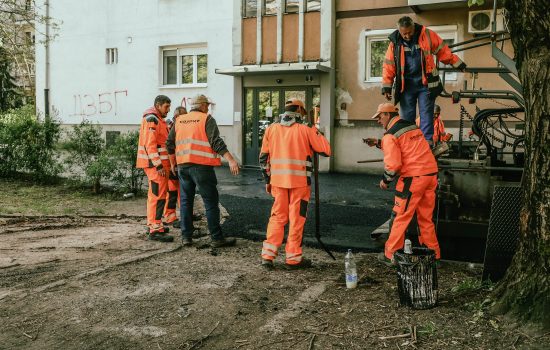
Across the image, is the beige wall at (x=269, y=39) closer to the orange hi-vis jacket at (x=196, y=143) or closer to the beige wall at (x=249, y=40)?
the beige wall at (x=249, y=40)

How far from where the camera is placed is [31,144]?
1284 centimetres

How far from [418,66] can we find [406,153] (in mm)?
1374

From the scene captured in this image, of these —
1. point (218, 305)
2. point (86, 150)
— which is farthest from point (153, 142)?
point (86, 150)

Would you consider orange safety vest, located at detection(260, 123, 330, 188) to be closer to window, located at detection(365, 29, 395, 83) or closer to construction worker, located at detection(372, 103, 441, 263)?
construction worker, located at detection(372, 103, 441, 263)

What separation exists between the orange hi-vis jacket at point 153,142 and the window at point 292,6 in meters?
10.5

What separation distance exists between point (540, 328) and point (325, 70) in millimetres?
13580

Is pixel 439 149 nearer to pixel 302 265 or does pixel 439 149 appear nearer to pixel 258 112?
pixel 302 265

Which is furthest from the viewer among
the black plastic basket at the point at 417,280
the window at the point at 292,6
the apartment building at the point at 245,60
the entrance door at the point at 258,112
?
the entrance door at the point at 258,112

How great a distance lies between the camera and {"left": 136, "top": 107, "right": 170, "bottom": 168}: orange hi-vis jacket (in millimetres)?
8062

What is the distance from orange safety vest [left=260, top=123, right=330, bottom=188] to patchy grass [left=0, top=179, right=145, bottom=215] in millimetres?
Answer: 4480

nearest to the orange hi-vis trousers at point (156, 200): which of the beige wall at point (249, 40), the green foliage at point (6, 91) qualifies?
the beige wall at point (249, 40)

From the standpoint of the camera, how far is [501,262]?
16.4ft

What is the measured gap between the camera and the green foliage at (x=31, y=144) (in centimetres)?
1283

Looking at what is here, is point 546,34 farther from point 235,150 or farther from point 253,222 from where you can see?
point 235,150
